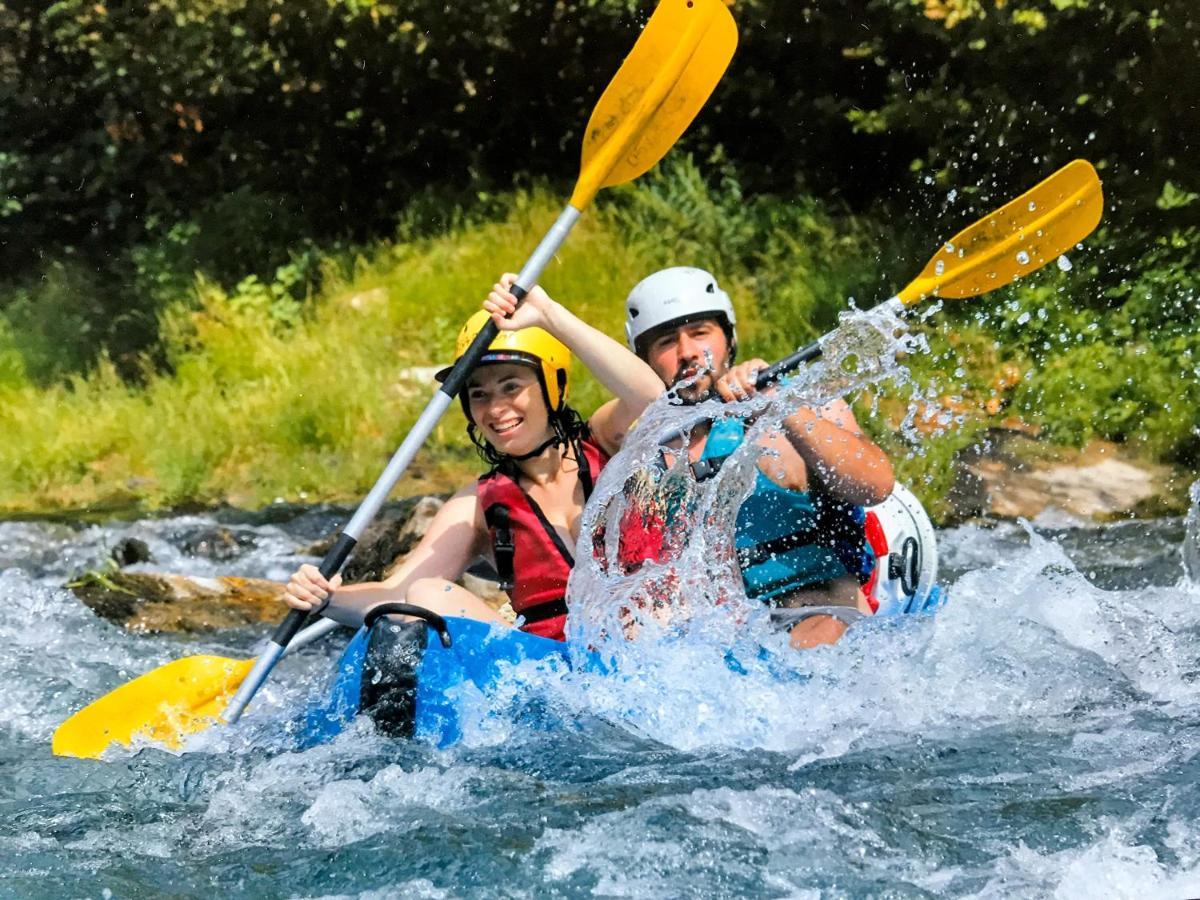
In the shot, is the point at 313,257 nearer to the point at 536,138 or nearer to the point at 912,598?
the point at 536,138

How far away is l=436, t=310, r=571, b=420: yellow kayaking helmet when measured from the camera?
168 inches

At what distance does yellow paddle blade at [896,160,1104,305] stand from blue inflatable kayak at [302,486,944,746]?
1.41 meters

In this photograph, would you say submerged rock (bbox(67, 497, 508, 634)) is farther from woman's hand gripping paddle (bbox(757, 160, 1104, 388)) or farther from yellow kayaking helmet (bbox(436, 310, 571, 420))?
woman's hand gripping paddle (bbox(757, 160, 1104, 388))

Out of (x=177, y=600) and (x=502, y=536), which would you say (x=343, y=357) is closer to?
(x=177, y=600)

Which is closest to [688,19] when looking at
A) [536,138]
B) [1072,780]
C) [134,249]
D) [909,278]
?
[1072,780]

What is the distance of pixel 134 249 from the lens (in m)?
11.2

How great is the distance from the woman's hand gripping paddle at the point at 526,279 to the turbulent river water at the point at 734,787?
0.13 m

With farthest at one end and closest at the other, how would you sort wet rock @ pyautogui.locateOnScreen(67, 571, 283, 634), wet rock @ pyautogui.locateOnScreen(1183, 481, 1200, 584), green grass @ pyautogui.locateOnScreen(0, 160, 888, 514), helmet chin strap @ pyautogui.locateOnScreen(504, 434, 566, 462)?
green grass @ pyautogui.locateOnScreen(0, 160, 888, 514)
wet rock @ pyautogui.locateOnScreen(67, 571, 283, 634)
wet rock @ pyautogui.locateOnScreen(1183, 481, 1200, 584)
helmet chin strap @ pyautogui.locateOnScreen(504, 434, 566, 462)

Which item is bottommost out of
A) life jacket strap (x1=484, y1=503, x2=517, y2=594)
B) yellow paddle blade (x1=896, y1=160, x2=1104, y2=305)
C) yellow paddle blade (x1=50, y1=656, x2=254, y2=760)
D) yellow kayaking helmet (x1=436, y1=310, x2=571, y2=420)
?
yellow paddle blade (x1=50, y1=656, x2=254, y2=760)

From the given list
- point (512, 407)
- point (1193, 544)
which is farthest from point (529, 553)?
point (1193, 544)

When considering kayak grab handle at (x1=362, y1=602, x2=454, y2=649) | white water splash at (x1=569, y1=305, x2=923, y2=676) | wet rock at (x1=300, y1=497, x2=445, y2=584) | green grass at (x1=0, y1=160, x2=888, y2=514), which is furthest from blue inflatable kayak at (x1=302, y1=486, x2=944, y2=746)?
green grass at (x1=0, y1=160, x2=888, y2=514)

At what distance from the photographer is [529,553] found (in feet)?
14.1

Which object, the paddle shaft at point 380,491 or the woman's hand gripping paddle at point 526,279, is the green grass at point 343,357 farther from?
the paddle shaft at point 380,491

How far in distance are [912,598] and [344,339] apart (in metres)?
5.80
